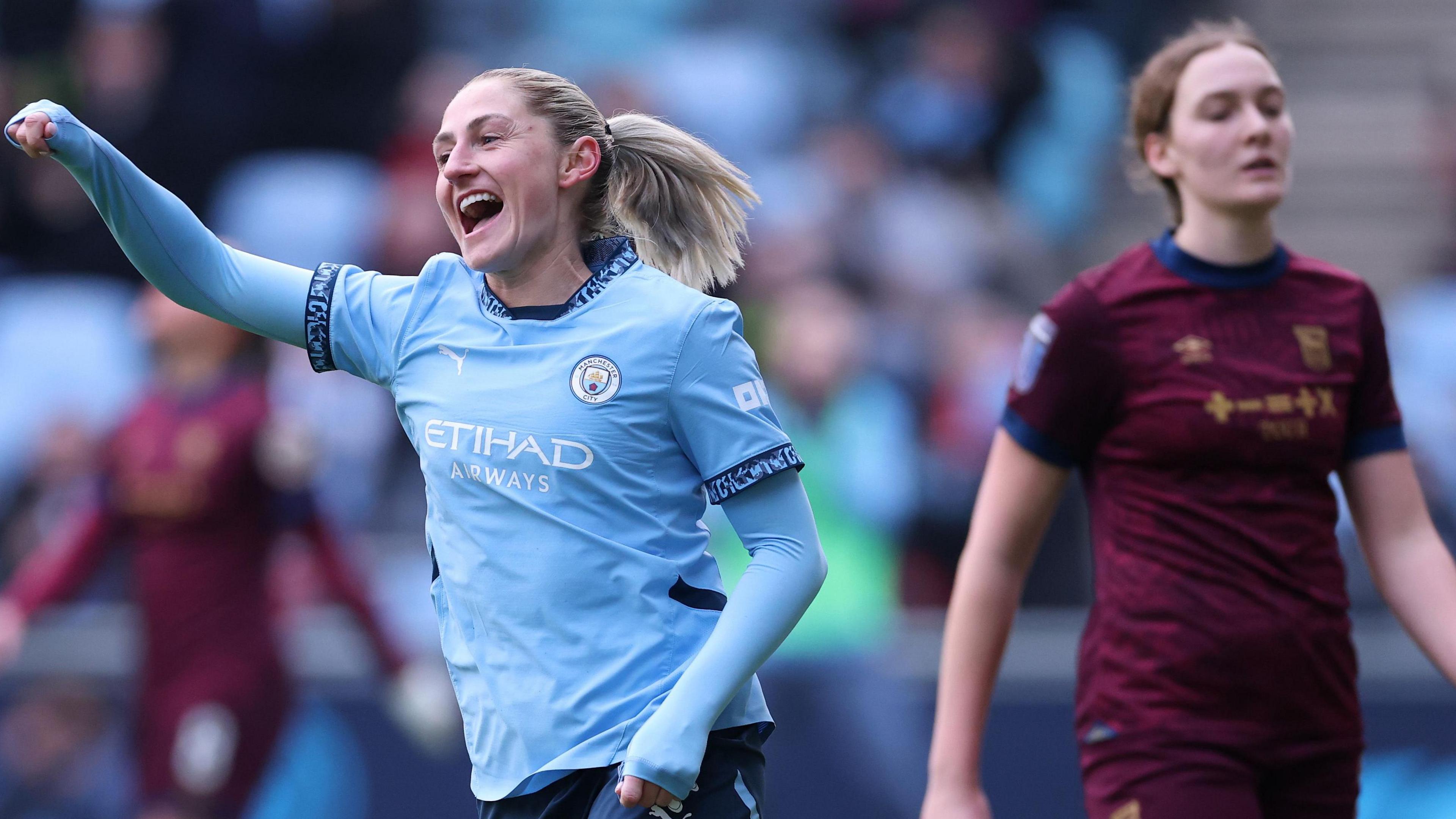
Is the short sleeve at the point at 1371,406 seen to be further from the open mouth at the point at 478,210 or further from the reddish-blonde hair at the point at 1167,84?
the open mouth at the point at 478,210

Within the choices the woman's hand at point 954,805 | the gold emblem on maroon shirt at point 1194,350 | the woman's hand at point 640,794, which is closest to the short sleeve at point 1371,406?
the gold emblem on maroon shirt at point 1194,350

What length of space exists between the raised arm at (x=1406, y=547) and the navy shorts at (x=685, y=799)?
134cm

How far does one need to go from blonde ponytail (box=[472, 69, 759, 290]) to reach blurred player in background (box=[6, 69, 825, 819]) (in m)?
0.19

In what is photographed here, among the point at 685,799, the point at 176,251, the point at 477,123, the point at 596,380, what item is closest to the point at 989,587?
the point at 685,799

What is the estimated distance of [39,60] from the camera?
10102mm

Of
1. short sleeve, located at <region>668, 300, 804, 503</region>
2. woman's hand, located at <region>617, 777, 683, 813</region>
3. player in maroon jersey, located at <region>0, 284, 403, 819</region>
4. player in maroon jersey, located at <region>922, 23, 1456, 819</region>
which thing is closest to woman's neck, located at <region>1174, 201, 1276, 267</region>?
player in maroon jersey, located at <region>922, 23, 1456, 819</region>

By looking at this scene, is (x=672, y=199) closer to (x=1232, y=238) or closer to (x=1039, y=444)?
(x=1039, y=444)

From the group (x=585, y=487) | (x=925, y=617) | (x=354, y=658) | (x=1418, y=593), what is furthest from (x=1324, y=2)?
(x=585, y=487)

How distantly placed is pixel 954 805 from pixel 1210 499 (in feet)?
2.58

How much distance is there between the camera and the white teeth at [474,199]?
3.10 metres

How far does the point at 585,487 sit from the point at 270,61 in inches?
310

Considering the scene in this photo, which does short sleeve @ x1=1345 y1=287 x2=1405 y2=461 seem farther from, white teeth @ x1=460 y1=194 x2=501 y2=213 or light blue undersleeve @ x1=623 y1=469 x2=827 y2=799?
white teeth @ x1=460 y1=194 x2=501 y2=213

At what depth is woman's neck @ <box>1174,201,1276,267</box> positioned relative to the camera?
344cm

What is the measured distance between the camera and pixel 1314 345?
339 centimetres
